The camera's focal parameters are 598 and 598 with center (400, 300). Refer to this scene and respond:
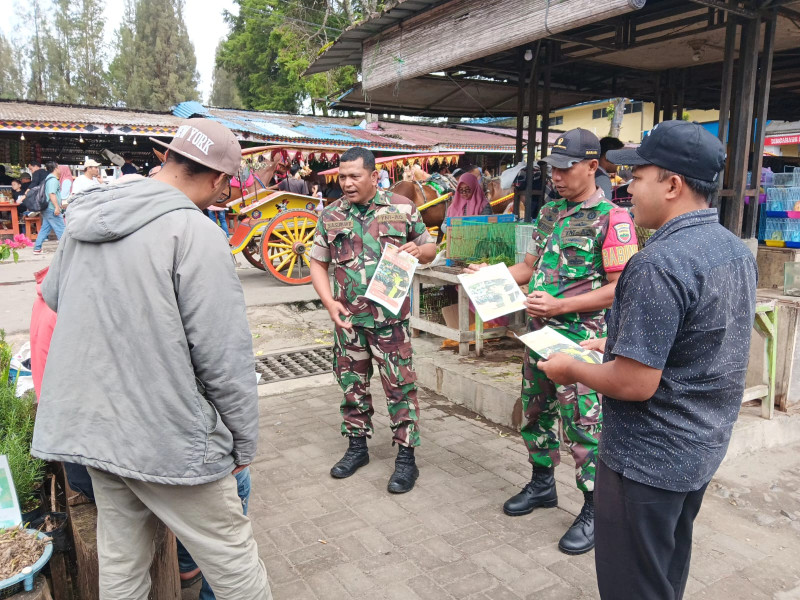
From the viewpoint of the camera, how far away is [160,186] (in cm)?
182

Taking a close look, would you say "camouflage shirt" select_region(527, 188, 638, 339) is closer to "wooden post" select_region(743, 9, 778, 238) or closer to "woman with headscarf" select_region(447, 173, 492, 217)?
"wooden post" select_region(743, 9, 778, 238)

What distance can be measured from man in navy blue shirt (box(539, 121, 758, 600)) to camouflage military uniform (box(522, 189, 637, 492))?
1.08 m

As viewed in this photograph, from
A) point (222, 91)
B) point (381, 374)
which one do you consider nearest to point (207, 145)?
point (381, 374)

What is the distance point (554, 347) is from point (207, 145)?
1459mm

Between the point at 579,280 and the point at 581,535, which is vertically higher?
the point at 579,280

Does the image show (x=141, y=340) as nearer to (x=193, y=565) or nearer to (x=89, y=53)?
(x=193, y=565)

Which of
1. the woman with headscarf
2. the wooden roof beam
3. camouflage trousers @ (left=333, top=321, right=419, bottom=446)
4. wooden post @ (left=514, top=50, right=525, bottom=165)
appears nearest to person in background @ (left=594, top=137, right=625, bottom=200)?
wooden post @ (left=514, top=50, right=525, bottom=165)

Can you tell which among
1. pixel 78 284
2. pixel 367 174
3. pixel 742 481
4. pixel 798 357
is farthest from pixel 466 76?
pixel 78 284

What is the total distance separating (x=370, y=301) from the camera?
353 cm

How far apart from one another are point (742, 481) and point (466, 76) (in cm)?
487

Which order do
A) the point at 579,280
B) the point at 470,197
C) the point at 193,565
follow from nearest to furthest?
the point at 193,565
the point at 579,280
the point at 470,197

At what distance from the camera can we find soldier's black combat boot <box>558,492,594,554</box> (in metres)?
2.88

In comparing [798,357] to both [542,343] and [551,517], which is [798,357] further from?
[542,343]

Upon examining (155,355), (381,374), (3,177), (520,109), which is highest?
(520,109)
